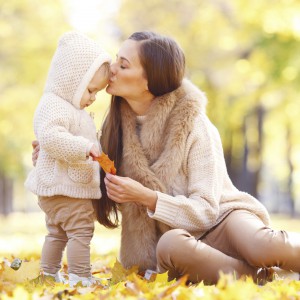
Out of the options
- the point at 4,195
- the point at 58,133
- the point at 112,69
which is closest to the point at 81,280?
the point at 58,133

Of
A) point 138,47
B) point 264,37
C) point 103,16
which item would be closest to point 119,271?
point 138,47

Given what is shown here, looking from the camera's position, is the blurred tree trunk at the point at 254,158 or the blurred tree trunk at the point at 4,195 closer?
the blurred tree trunk at the point at 254,158

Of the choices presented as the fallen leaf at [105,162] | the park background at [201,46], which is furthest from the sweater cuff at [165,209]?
the park background at [201,46]

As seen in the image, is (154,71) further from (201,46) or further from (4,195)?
(4,195)

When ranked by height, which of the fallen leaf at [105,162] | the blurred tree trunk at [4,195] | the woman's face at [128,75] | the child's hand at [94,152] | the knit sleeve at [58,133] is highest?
the woman's face at [128,75]

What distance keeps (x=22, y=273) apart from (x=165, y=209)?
35.4 inches

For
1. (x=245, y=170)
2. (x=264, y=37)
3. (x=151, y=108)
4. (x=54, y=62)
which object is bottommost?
(x=245, y=170)

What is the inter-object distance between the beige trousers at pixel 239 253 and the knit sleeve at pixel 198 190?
0.21 meters

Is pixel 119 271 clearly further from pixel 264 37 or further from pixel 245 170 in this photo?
pixel 245 170

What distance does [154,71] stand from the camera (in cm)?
398

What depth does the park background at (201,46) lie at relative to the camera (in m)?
11.8

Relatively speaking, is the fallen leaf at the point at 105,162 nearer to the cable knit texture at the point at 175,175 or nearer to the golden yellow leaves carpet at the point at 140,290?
the cable knit texture at the point at 175,175

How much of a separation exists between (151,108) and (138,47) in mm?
396

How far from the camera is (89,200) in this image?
3711mm
